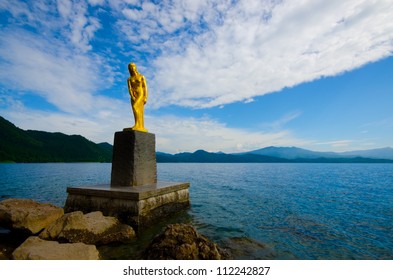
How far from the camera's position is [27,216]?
747 cm

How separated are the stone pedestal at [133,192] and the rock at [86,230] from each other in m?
0.69

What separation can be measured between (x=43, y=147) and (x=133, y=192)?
147168 millimetres

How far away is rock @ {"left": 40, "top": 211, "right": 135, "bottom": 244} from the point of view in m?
6.72

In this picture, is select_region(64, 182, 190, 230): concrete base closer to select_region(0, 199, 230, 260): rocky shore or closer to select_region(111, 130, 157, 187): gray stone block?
select_region(0, 199, 230, 260): rocky shore

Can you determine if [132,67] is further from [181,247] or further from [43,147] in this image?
[43,147]

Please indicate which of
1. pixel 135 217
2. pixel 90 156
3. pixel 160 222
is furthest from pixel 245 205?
pixel 90 156

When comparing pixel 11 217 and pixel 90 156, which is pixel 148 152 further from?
pixel 90 156

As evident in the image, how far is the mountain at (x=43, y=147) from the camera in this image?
110 meters

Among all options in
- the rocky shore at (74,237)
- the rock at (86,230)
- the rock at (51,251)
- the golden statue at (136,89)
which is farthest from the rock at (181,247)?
the golden statue at (136,89)

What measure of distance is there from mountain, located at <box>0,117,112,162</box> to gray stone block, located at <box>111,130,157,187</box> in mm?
121856

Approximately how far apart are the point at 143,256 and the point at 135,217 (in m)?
2.52

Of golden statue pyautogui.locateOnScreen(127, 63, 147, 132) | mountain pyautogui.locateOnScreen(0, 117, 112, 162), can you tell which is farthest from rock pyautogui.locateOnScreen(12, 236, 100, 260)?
mountain pyautogui.locateOnScreen(0, 117, 112, 162)

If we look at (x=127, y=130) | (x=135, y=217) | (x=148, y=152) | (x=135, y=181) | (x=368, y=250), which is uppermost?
(x=127, y=130)

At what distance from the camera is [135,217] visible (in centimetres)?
797
